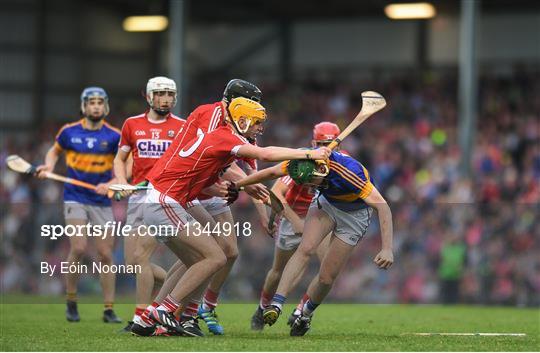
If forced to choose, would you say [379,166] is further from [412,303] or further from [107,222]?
[107,222]

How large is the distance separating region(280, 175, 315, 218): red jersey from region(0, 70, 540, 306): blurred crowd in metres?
1.66

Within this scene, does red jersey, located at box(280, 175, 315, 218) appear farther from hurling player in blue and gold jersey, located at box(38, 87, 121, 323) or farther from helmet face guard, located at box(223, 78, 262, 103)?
hurling player in blue and gold jersey, located at box(38, 87, 121, 323)

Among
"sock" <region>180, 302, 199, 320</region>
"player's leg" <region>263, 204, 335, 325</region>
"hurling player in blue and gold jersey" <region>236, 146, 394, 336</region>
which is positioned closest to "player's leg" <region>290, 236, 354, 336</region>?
"hurling player in blue and gold jersey" <region>236, 146, 394, 336</region>

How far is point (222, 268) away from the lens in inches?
446

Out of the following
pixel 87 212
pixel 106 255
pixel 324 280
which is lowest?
pixel 106 255

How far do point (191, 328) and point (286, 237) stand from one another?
182 centimetres

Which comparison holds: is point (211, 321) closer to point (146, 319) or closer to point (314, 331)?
point (314, 331)

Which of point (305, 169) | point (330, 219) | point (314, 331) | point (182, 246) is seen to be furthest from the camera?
point (314, 331)

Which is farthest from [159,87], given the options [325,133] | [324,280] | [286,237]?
[324,280]

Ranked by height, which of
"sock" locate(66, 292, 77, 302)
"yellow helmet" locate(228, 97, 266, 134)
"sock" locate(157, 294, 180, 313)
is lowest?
"sock" locate(66, 292, 77, 302)

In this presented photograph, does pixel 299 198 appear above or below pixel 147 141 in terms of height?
below

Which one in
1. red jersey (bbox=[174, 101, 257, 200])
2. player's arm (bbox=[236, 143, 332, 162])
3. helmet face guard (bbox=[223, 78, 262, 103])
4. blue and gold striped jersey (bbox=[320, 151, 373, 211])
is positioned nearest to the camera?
player's arm (bbox=[236, 143, 332, 162])

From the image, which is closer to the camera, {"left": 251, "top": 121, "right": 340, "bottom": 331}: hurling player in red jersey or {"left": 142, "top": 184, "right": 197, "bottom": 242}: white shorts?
{"left": 142, "top": 184, "right": 197, "bottom": 242}: white shorts

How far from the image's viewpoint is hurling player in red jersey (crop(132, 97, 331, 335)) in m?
9.95
